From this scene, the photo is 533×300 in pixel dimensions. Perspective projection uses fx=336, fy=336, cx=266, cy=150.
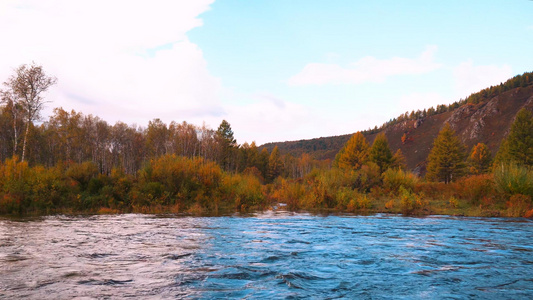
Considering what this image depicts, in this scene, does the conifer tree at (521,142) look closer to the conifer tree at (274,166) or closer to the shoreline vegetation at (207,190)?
the shoreline vegetation at (207,190)

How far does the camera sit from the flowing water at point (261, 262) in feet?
21.6

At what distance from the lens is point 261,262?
901 cm

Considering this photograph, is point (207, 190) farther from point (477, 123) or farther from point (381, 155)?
point (477, 123)

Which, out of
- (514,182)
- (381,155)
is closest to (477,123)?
(381,155)

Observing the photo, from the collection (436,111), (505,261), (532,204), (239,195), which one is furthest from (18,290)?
(436,111)

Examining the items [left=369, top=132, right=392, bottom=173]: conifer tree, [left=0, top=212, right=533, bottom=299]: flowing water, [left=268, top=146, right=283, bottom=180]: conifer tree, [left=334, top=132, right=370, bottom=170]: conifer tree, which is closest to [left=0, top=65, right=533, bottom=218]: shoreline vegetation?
[left=0, top=212, right=533, bottom=299]: flowing water

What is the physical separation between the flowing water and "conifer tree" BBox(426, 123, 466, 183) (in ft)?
164

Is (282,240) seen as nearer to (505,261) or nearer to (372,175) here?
(505,261)

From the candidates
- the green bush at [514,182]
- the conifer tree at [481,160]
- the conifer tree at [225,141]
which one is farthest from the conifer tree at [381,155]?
the conifer tree at [225,141]

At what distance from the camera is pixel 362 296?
6277 mm

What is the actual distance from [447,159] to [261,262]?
60664 mm

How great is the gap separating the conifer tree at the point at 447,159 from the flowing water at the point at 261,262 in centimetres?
4994

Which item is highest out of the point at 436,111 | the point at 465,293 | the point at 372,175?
the point at 436,111

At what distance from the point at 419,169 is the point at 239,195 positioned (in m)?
121
